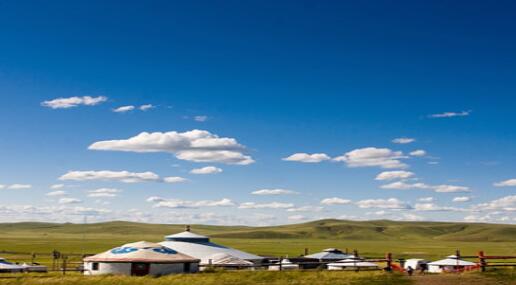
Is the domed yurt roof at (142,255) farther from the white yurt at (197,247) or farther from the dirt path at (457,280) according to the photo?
the dirt path at (457,280)

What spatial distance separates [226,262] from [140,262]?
10744 millimetres

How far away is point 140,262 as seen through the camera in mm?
44969

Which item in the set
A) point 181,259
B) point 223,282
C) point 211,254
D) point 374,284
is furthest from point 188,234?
point 374,284

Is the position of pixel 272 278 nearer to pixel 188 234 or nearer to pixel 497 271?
pixel 497 271

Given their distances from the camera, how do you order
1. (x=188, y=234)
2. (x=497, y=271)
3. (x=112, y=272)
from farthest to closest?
(x=188, y=234) < (x=112, y=272) < (x=497, y=271)

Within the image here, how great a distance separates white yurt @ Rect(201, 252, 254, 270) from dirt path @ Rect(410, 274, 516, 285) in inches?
673

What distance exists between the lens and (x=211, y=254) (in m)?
59.0

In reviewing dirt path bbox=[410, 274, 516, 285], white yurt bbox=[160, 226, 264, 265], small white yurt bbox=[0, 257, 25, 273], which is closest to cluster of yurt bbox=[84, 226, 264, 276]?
white yurt bbox=[160, 226, 264, 265]

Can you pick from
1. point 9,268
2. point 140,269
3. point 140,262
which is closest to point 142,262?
point 140,262

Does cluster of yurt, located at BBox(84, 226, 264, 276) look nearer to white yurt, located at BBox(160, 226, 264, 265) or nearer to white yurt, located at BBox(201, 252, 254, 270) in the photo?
white yurt, located at BBox(201, 252, 254, 270)

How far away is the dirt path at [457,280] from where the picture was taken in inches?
1345

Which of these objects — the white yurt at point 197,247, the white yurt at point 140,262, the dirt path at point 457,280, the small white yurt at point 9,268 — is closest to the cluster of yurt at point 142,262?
the white yurt at point 140,262

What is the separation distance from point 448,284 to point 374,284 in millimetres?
4029

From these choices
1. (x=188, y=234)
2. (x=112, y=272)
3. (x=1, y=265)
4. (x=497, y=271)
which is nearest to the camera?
(x=497, y=271)
